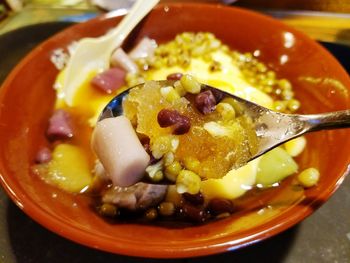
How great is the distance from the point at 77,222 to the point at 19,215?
382mm

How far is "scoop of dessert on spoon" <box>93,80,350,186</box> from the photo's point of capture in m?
1.27

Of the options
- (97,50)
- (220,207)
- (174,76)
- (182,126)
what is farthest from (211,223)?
(97,50)

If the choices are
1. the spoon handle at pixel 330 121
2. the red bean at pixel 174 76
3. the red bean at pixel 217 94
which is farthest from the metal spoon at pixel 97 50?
the spoon handle at pixel 330 121

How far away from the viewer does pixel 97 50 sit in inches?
80.3

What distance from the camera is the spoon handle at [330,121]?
4.06 feet

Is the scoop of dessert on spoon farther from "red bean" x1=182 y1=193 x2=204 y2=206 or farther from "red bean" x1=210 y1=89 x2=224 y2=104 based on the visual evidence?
"red bean" x1=182 y1=193 x2=204 y2=206

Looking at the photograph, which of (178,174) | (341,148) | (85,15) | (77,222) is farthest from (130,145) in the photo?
(85,15)

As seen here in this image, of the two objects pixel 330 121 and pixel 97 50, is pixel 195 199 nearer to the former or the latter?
pixel 330 121

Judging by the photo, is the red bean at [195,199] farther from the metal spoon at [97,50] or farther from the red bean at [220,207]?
the metal spoon at [97,50]

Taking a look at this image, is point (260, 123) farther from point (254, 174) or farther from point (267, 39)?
point (267, 39)

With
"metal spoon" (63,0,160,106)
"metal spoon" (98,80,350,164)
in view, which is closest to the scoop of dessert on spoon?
"metal spoon" (98,80,350,164)

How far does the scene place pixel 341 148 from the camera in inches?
55.3

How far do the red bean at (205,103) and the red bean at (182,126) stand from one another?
0.29ft

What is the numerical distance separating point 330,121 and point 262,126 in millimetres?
228
